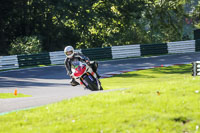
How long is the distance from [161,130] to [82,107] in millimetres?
2112

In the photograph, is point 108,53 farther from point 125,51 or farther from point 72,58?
point 72,58

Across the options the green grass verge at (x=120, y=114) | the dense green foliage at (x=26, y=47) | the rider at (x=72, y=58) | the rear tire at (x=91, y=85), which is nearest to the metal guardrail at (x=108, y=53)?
the dense green foliage at (x=26, y=47)

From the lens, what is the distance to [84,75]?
10.9m

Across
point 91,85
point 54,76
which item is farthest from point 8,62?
point 91,85

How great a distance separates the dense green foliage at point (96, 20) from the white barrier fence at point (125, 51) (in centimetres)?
598

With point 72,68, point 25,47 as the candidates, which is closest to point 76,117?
point 72,68

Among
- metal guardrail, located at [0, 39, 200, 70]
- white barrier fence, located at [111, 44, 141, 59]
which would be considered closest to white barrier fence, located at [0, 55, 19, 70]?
metal guardrail, located at [0, 39, 200, 70]

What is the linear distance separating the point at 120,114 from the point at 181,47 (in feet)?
75.2

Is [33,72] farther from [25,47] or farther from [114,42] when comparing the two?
[114,42]

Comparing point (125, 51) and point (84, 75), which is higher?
point (84, 75)

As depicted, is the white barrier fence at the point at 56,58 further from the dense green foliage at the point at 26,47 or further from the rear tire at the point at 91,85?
the rear tire at the point at 91,85

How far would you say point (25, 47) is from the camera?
1154 inches

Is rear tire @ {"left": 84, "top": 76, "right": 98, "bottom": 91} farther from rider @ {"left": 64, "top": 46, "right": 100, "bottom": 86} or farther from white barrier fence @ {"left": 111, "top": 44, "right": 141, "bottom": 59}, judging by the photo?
white barrier fence @ {"left": 111, "top": 44, "right": 141, "bottom": 59}

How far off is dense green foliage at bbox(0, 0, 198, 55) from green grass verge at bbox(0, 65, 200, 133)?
25599 mm
